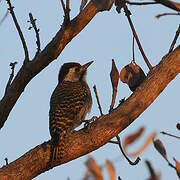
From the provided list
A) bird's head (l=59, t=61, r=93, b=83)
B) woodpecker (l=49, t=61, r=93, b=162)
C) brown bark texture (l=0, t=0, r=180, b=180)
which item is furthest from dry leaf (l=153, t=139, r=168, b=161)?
bird's head (l=59, t=61, r=93, b=83)

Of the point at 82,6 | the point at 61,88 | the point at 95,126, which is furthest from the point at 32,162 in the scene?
the point at 61,88

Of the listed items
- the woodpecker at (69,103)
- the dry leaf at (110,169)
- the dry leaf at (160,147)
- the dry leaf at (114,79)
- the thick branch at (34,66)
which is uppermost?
the woodpecker at (69,103)

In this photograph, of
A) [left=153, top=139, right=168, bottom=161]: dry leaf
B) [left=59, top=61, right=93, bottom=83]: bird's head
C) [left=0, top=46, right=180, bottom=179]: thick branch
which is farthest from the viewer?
[left=59, top=61, right=93, bottom=83]: bird's head

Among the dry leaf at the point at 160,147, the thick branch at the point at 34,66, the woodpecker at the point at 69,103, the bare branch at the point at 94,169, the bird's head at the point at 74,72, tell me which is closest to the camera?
the bare branch at the point at 94,169

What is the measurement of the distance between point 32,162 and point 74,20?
1.38m

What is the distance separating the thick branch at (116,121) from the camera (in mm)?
4148

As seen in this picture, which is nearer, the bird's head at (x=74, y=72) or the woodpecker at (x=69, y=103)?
the woodpecker at (x=69, y=103)

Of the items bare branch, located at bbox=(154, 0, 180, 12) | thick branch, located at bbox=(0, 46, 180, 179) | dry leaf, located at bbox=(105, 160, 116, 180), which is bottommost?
dry leaf, located at bbox=(105, 160, 116, 180)

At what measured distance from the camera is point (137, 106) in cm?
421

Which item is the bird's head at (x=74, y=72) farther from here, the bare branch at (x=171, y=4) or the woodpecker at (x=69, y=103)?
the bare branch at (x=171, y=4)

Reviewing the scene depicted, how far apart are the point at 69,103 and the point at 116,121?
2.50 meters

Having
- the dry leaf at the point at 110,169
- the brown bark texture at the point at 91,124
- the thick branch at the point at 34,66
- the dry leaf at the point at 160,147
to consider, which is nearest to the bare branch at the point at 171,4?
the dry leaf at the point at 160,147

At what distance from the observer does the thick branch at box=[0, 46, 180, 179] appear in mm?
4148

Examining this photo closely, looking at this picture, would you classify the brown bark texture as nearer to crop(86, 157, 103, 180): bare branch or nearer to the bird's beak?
crop(86, 157, 103, 180): bare branch
